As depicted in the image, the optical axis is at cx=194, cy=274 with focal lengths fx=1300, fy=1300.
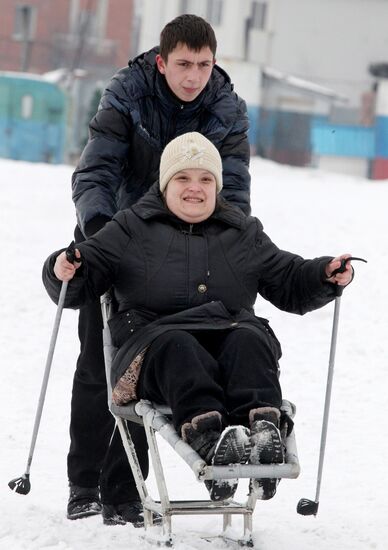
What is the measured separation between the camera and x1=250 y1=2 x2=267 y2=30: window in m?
36.7

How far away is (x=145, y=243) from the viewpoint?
4.41 meters

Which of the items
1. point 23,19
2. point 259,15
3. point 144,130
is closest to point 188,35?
point 144,130

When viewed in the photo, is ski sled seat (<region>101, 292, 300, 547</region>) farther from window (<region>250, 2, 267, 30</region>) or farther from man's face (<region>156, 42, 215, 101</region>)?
window (<region>250, 2, 267, 30</region>)

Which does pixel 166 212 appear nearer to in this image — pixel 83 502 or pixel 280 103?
pixel 83 502

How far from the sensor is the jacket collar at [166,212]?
444cm

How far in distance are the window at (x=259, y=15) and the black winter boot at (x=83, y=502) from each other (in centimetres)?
3241

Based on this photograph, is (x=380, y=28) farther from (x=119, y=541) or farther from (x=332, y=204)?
(x=119, y=541)

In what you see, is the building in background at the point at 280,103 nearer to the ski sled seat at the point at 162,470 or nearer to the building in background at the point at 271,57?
the building in background at the point at 271,57

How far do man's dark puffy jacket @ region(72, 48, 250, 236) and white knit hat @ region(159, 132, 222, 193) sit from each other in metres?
0.34

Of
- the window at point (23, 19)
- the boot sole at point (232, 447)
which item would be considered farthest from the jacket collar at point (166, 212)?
the window at point (23, 19)

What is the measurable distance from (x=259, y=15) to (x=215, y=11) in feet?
8.05

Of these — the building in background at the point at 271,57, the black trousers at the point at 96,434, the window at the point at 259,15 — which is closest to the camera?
the black trousers at the point at 96,434

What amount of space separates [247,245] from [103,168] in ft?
2.31

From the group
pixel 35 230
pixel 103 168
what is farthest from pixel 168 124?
pixel 35 230
